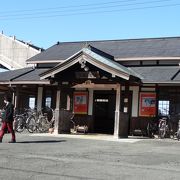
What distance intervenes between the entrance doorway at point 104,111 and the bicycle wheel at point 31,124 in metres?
3.46

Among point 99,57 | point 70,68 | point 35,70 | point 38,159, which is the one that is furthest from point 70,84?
point 38,159

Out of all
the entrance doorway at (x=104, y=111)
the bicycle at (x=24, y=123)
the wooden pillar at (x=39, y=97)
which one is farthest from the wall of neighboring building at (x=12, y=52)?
the bicycle at (x=24, y=123)

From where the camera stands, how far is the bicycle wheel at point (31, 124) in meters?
23.0

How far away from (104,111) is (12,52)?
92.1 ft

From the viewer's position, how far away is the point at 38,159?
12086 mm

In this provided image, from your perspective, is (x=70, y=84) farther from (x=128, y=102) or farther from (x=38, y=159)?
(x=38, y=159)

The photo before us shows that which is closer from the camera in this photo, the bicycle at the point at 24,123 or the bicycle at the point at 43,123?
the bicycle at the point at 24,123

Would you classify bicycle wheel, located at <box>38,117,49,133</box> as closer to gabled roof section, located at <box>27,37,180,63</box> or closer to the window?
gabled roof section, located at <box>27,37,180,63</box>

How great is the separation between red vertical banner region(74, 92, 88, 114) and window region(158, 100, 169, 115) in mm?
4169

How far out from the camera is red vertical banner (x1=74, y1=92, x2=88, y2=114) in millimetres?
24578

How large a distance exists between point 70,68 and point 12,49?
29.9m

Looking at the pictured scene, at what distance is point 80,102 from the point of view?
24.7 m

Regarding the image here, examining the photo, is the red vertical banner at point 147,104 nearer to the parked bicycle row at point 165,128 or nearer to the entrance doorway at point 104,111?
the parked bicycle row at point 165,128

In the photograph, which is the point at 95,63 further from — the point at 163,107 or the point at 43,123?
the point at 43,123
